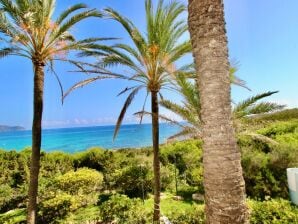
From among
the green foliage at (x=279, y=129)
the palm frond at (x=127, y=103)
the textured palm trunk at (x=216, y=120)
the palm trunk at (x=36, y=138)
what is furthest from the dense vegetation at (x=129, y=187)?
the textured palm trunk at (x=216, y=120)

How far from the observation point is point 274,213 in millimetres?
7422

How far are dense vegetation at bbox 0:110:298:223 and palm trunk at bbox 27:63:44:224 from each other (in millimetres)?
2089

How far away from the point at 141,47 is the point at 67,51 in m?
2.48

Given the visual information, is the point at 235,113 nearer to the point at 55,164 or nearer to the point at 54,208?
the point at 54,208

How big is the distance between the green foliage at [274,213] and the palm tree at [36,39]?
5.95 metres

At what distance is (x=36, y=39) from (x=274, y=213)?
26.4 ft

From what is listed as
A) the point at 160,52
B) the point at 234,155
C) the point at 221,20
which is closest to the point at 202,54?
the point at 221,20

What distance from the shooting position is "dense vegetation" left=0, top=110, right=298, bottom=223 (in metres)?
8.91

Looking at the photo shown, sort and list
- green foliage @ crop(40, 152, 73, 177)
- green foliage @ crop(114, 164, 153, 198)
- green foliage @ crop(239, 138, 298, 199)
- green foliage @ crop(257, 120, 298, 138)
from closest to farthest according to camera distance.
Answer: green foliage @ crop(239, 138, 298, 199), green foliage @ crop(114, 164, 153, 198), green foliage @ crop(40, 152, 73, 177), green foliage @ crop(257, 120, 298, 138)

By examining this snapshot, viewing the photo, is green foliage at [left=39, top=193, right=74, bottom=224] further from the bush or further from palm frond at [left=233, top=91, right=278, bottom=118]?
the bush

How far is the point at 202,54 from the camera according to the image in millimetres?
3828

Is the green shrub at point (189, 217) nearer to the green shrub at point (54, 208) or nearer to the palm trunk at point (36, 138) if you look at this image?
the palm trunk at point (36, 138)

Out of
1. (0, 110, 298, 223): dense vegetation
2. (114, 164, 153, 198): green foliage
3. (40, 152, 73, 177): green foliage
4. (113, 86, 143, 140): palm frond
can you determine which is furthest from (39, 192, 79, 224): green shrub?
(40, 152, 73, 177): green foliage

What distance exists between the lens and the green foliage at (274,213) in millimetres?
6965
